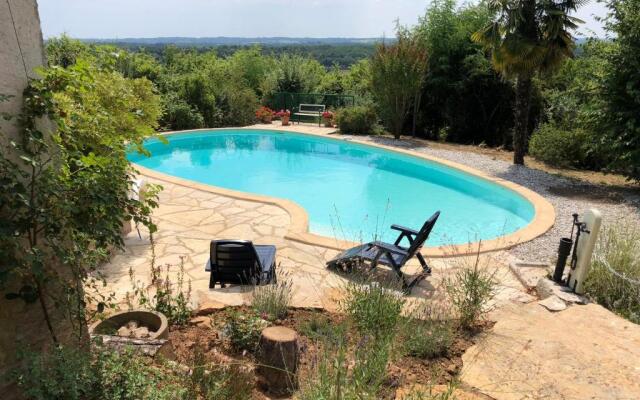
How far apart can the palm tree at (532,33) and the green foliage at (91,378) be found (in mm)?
10304

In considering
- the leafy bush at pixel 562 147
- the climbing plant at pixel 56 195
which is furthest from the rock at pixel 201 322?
the leafy bush at pixel 562 147

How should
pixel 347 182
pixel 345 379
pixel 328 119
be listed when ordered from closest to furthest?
pixel 345 379 → pixel 347 182 → pixel 328 119

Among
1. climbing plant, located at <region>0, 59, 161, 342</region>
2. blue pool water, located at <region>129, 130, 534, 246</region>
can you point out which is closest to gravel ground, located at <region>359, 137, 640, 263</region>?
blue pool water, located at <region>129, 130, 534, 246</region>

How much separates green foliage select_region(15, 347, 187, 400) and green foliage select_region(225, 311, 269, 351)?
81cm

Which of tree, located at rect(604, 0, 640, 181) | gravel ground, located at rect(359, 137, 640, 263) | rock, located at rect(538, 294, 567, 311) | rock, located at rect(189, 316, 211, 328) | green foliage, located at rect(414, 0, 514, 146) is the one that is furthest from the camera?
green foliage, located at rect(414, 0, 514, 146)

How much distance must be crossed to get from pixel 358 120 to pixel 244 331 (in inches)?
539

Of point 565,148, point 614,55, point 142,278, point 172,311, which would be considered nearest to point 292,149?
point 565,148

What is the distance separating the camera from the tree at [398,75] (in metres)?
14.4

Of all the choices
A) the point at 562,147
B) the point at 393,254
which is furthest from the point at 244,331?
the point at 562,147

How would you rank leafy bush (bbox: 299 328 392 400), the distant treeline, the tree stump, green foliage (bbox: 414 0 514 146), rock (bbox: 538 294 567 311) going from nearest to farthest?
1. leafy bush (bbox: 299 328 392 400)
2. the tree stump
3. rock (bbox: 538 294 567 311)
4. green foliage (bbox: 414 0 514 146)
5. the distant treeline

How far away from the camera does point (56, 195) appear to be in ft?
7.23

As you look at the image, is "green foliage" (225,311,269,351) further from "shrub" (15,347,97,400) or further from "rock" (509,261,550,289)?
"rock" (509,261,550,289)

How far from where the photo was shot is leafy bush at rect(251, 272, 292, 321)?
3.81 meters

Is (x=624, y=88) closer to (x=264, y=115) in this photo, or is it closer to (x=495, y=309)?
(x=495, y=309)
